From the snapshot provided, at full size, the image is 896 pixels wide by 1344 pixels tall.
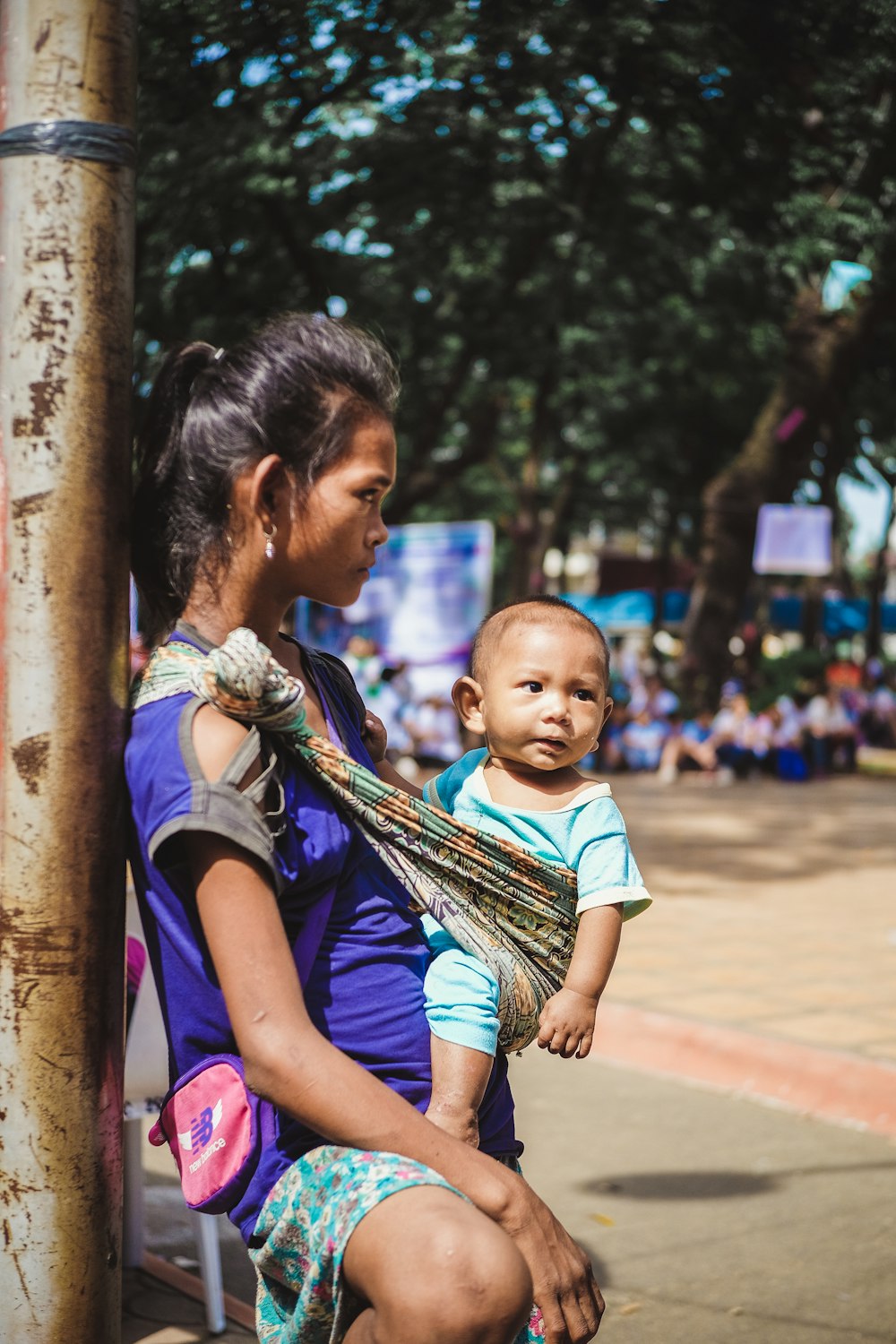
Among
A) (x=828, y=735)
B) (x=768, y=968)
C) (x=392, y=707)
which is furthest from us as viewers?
(x=828, y=735)

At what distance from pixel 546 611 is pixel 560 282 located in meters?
11.6

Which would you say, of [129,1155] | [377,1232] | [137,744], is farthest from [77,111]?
[129,1155]

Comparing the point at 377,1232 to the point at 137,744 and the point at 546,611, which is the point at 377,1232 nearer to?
the point at 137,744

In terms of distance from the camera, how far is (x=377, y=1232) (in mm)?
1548

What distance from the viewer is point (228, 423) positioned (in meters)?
1.82

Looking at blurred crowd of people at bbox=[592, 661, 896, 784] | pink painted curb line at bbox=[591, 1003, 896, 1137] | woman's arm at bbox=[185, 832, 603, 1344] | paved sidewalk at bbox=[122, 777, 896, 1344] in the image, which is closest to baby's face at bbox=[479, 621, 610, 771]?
woman's arm at bbox=[185, 832, 603, 1344]

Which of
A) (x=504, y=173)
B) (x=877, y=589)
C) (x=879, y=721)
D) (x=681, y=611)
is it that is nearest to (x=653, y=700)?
(x=879, y=721)

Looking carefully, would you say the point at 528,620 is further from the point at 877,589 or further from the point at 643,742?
the point at 877,589

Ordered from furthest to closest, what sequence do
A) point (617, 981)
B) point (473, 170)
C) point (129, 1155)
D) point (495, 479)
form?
point (495, 479) < point (473, 170) < point (617, 981) < point (129, 1155)

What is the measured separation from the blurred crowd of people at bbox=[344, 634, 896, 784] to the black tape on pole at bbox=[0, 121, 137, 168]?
12.8m

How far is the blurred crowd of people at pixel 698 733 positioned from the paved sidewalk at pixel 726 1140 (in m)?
6.01

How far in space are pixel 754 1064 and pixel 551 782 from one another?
3.83 m

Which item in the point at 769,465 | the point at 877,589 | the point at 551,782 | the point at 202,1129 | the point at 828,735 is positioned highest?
the point at 769,465

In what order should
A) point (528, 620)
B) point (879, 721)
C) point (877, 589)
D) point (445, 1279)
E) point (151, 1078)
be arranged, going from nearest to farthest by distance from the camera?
point (445, 1279), point (528, 620), point (151, 1078), point (879, 721), point (877, 589)
